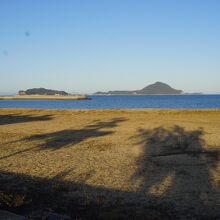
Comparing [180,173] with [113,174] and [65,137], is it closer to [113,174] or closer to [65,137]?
[113,174]

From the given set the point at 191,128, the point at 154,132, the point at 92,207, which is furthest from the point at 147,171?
the point at 191,128

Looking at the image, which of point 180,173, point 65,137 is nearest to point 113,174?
point 180,173

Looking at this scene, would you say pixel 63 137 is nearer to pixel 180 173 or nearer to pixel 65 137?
pixel 65 137

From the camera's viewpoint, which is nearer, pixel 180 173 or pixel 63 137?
pixel 180 173

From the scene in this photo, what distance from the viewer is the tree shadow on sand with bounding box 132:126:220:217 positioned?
8516mm

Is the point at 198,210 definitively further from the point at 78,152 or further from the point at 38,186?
the point at 78,152

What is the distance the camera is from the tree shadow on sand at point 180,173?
8516 mm

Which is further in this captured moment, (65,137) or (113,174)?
(65,137)

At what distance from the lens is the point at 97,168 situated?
1221cm

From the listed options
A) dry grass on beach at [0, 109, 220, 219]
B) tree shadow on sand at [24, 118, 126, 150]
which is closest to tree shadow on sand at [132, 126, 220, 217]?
dry grass on beach at [0, 109, 220, 219]

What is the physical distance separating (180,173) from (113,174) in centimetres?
171

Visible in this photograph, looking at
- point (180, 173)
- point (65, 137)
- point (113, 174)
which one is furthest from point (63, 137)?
point (180, 173)

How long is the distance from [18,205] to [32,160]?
5.93 m

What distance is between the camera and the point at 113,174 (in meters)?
11.4
